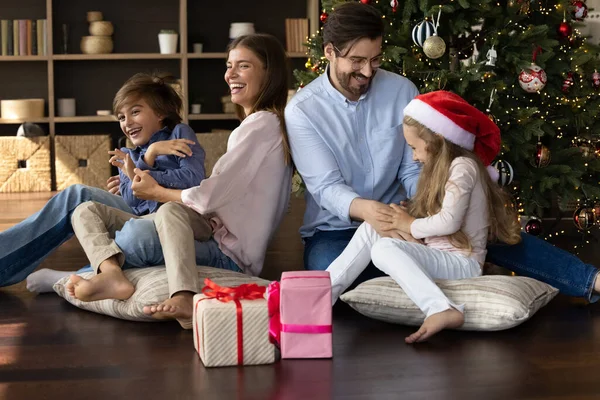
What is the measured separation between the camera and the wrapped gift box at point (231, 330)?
2.43m

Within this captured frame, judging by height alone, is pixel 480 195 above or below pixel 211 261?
above

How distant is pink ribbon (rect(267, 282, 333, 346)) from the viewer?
2.50m

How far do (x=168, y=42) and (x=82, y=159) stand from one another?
1.06 metres

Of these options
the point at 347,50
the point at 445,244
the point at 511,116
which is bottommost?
the point at 445,244

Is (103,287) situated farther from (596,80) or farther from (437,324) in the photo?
(596,80)

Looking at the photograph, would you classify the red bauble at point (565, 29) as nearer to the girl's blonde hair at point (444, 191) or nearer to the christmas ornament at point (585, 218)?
the christmas ornament at point (585, 218)

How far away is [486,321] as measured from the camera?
2.77 m

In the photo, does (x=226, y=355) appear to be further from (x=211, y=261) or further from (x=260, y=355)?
(x=211, y=261)

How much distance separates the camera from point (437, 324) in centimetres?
264

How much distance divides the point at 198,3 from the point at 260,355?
195 inches

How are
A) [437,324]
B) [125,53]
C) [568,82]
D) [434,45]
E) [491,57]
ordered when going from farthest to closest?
[125,53], [568,82], [491,57], [434,45], [437,324]

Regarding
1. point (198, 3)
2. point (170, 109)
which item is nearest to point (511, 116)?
point (170, 109)

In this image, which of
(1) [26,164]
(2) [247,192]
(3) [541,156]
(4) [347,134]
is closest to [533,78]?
(3) [541,156]

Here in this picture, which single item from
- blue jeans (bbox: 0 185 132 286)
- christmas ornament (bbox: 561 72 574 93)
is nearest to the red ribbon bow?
blue jeans (bbox: 0 185 132 286)
